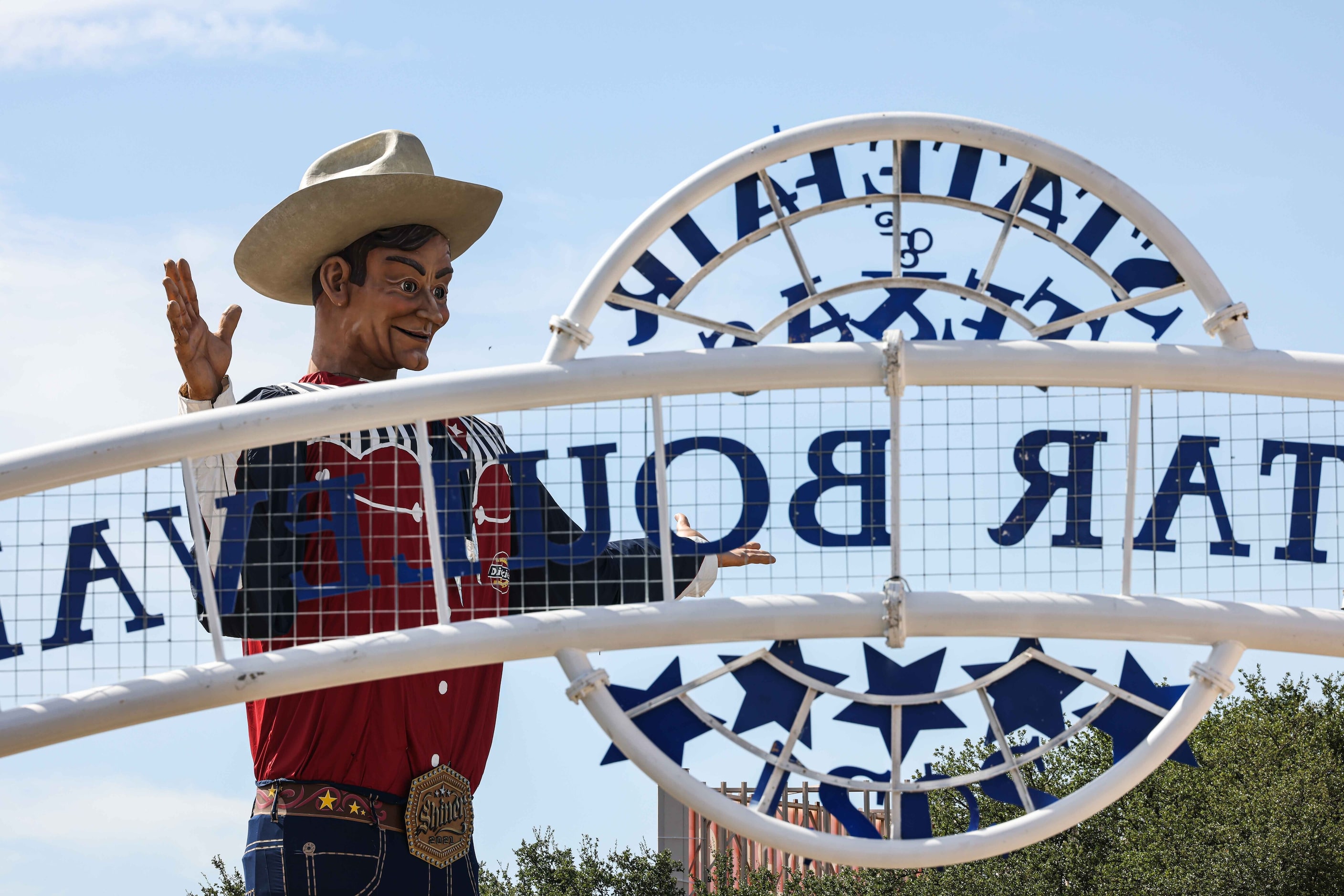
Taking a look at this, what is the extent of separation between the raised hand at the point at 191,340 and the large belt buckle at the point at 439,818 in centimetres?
180

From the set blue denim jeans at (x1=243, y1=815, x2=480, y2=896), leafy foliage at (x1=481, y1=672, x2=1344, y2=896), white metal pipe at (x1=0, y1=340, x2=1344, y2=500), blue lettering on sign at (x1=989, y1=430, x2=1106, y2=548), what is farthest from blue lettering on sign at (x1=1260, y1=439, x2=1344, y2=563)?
leafy foliage at (x1=481, y1=672, x2=1344, y2=896)

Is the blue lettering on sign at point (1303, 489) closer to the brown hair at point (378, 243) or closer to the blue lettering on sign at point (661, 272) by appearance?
the blue lettering on sign at point (661, 272)

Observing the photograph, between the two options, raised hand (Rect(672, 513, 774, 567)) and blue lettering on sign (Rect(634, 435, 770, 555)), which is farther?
raised hand (Rect(672, 513, 774, 567))

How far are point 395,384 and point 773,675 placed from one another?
1.74 m

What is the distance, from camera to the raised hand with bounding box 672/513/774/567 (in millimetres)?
6090

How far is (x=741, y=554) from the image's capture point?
624 centimetres

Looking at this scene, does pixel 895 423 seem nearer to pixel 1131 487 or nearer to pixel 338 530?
pixel 1131 487

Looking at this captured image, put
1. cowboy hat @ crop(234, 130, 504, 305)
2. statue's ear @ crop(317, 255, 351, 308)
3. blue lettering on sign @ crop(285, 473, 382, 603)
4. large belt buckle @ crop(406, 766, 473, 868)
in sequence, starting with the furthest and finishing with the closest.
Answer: statue's ear @ crop(317, 255, 351, 308)
cowboy hat @ crop(234, 130, 504, 305)
large belt buckle @ crop(406, 766, 473, 868)
blue lettering on sign @ crop(285, 473, 382, 603)

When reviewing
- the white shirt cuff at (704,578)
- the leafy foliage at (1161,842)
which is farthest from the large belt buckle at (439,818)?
the leafy foliage at (1161,842)

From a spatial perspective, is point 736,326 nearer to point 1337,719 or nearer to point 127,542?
point 127,542

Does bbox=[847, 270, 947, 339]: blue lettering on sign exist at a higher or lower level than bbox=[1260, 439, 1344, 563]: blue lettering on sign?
higher

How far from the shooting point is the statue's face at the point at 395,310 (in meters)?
6.66

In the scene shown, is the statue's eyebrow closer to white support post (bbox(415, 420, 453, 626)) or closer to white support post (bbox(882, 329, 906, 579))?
white support post (bbox(415, 420, 453, 626))

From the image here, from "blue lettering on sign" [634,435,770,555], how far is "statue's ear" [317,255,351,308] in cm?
202
